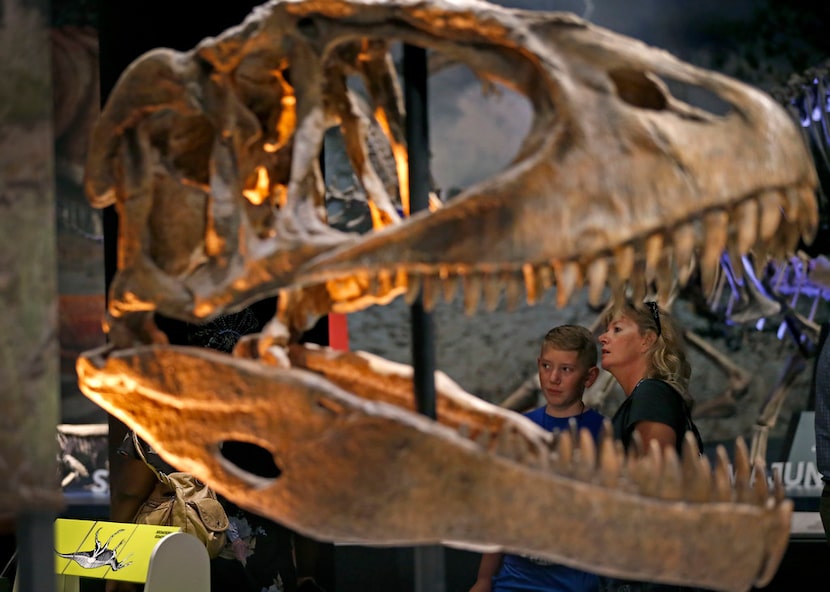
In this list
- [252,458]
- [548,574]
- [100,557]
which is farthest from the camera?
[252,458]

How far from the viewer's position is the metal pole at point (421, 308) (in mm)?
2217

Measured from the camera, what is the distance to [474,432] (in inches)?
88.5

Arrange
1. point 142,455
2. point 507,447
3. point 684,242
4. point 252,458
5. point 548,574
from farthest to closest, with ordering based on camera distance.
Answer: point 252,458
point 142,455
point 548,574
point 507,447
point 684,242

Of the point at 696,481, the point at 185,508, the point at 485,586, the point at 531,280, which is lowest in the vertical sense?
the point at 485,586

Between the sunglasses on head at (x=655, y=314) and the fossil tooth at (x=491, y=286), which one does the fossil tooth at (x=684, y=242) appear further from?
the sunglasses on head at (x=655, y=314)

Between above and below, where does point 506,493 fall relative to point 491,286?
below

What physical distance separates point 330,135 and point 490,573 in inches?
117

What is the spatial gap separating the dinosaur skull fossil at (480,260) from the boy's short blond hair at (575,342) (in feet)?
3.60

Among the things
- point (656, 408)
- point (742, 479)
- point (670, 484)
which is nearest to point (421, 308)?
point (670, 484)

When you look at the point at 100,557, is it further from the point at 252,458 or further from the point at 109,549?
the point at 252,458

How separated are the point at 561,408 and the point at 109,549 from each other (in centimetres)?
174

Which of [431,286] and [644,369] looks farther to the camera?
[644,369]

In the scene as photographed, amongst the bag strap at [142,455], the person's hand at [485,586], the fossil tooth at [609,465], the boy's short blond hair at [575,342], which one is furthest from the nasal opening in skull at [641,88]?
the bag strap at [142,455]

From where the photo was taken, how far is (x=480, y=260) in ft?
6.38
